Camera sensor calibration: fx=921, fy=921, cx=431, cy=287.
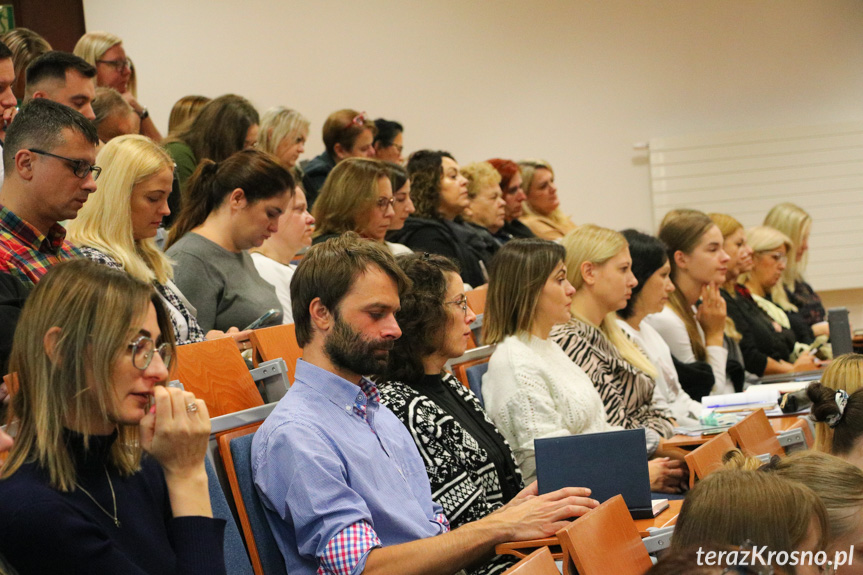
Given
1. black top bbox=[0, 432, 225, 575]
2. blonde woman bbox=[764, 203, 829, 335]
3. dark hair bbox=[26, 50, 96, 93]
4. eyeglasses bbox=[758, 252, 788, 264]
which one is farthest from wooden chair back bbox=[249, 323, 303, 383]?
blonde woman bbox=[764, 203, 829, 335]

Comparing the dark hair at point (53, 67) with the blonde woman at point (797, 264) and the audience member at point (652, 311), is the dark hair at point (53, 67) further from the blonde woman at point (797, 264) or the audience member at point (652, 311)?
the blonde woman at point (797, 264)

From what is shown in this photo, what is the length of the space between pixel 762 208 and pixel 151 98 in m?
4.34

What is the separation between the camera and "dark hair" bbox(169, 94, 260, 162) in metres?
3.88

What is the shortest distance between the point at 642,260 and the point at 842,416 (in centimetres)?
156

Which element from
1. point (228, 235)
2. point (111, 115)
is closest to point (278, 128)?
point (111, 115)

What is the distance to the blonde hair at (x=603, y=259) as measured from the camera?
3324mm

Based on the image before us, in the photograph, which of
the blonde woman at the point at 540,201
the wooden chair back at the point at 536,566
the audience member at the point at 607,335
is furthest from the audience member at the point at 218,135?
the wooden chair back at the point at 536,566

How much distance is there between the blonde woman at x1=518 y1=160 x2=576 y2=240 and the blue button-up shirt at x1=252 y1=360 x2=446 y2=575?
386cm

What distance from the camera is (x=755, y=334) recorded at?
15.9 feet

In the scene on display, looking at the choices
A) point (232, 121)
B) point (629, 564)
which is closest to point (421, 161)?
point (232, 121)

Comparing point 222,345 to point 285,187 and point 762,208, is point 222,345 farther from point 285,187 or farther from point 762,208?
point 762,208

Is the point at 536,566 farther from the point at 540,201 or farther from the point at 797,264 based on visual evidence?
the point at 797,264

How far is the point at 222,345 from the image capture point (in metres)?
2.14

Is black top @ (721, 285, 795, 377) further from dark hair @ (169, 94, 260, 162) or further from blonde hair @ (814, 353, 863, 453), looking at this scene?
dark hair @ (169, 94, 260, 162)
